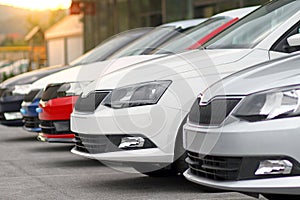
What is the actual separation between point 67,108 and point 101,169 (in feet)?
3.16

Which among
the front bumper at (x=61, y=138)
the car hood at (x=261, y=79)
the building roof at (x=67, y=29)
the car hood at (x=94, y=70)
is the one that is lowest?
the building roof at (x=67, y=29)

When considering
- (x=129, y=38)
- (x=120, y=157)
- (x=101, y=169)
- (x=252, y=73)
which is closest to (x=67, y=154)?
(x=101, y=169)

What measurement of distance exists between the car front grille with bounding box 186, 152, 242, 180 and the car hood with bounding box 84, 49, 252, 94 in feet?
3.81

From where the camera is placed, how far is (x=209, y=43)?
7.41m

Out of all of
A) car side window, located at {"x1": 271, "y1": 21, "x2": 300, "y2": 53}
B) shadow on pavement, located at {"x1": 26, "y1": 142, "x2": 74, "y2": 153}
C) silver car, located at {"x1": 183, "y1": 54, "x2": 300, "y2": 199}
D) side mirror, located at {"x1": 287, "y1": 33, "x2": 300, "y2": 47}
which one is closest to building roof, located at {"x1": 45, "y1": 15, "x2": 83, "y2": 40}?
shadow on pavement, located at {"x1": 26, "y1": 142, "x2": 74, "y2": 153}

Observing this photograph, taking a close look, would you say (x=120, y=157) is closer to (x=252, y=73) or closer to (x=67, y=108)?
(x=252, y=73)

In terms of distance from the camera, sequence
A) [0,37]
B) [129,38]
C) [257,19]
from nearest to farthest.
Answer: [257,19]
[129,38]
[0,37]

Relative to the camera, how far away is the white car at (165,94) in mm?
6426

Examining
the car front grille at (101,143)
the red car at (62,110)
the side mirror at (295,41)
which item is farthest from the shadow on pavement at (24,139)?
the side mirror at (295,41)

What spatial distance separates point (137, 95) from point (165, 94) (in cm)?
28

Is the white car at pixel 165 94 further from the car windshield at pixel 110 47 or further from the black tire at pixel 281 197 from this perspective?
the car windshield at pixel 110 47

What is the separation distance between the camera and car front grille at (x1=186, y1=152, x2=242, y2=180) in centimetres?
495

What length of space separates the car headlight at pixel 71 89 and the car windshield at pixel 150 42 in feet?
3.27

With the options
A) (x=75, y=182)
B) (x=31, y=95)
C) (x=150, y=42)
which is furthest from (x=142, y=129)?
(x=31, y=95)
